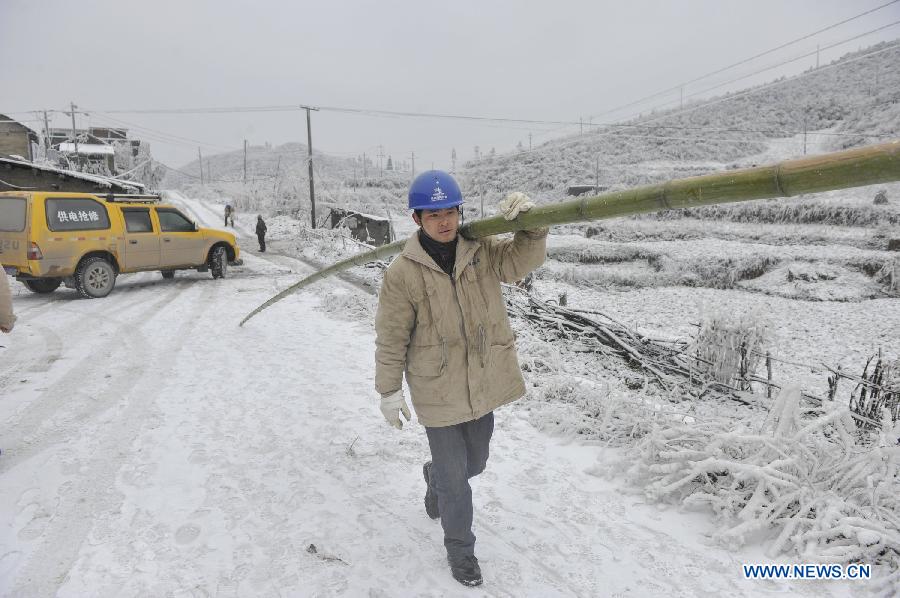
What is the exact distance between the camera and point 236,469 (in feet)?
12.0

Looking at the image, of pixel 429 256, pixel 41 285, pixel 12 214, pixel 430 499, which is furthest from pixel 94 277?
pixel 429 256

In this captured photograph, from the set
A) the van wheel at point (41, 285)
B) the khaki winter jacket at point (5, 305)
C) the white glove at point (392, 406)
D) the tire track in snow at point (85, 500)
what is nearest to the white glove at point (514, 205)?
the white glove at point (392, 406)

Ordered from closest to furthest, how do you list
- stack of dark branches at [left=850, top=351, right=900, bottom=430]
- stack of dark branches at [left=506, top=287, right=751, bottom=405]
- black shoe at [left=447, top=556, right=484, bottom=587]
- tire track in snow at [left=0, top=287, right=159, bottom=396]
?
black shoe at [left=447, top=556, right=484, bottom=587], stack of dark branches at [left=850, top=351, right=900, bottom=430], stack of dark branches at [left=506, top=287, right=751, bottom=405], tire track in snow at [left=0, top=287, right=159, bottom=396]

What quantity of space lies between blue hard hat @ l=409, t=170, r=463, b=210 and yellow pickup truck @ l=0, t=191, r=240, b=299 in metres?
9.61

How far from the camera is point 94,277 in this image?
9.84 m

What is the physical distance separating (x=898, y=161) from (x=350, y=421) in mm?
4043

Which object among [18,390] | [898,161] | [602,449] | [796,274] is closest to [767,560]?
[602,449]

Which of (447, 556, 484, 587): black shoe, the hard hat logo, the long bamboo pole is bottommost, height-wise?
(447, 556, 484, 587): black shoe

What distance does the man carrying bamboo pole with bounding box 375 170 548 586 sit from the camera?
96.7 inches

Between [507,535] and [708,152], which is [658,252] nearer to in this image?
[507,535]

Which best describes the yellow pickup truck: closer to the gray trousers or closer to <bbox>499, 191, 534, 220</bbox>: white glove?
the gray trousers

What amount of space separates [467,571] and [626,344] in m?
4.56

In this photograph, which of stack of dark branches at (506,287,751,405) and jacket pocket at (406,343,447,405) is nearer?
jacket pocket at (406,343,447,405)

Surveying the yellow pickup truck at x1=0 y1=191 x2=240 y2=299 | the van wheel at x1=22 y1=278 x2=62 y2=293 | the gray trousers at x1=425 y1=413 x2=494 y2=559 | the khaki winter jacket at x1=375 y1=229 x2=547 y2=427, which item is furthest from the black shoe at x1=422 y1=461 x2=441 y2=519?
the van wheel at x1=22 y1=278 x2=62 y2=293
